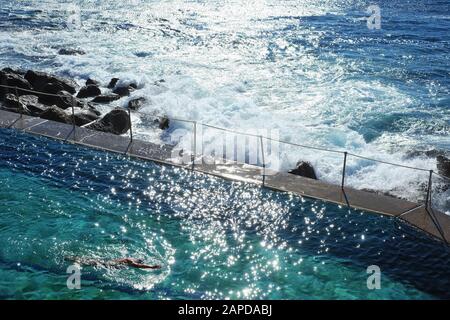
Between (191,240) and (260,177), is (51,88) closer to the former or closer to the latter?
(260,177)

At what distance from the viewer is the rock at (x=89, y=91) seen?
19.8 meters

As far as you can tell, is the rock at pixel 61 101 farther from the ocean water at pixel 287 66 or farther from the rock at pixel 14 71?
the rock at pixel 14 71

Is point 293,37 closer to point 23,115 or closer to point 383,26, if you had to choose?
point 383,26

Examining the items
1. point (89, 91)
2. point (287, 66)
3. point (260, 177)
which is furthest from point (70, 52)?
point (260, 177)

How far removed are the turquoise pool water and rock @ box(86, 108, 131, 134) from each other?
338cm

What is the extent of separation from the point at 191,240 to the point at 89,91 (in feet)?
41.9

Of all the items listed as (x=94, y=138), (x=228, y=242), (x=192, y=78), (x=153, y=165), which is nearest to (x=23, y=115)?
(x=94, y=138)

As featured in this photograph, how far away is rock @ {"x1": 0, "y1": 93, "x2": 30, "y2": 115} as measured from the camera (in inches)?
617

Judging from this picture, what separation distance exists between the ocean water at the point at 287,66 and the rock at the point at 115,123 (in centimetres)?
99

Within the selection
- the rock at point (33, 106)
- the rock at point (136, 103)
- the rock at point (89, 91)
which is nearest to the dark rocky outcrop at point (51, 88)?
the rock at point (89, 91)

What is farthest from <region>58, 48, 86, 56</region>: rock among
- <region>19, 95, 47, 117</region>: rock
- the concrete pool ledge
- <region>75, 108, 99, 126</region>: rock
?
the concrete pool ledge

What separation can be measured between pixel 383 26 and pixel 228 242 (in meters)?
32.5

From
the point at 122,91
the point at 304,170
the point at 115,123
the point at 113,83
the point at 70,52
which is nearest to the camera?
the point at 304,170

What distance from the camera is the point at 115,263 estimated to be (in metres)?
8.33
